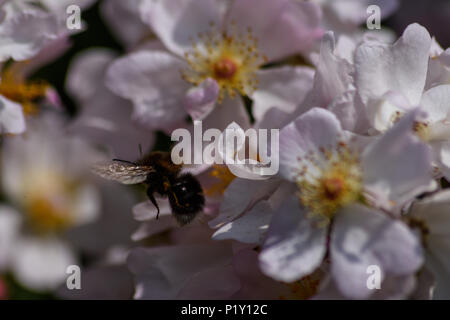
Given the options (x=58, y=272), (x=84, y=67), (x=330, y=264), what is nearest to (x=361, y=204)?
(x=330, y=264)

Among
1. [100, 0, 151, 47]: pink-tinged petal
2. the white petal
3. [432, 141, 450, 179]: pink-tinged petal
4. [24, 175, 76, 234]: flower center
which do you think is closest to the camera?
[432, 141, 450, 179]: pink-tinged petal

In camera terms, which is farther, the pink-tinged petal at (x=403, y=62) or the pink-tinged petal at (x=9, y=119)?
the pink-tinged petal at (x=9, y=119)

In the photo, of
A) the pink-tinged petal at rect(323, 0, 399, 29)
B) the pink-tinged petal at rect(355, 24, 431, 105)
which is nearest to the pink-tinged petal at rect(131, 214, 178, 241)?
the pink-tinged petal at rect(355, 24, 431, 105)

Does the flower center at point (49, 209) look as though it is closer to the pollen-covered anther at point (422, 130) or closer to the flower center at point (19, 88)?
the flower center at point (19, 88)

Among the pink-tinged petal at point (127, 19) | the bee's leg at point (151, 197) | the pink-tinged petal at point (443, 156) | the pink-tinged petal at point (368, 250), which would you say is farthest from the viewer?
the pink-tinged petal at point (127, 19)

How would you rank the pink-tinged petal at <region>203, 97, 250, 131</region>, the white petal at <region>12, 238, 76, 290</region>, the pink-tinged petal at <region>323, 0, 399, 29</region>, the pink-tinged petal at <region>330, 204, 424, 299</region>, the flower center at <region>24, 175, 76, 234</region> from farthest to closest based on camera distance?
1. the flower center at <region>24, 175, 76, 234</region>
2. the white petal at <region>12, 238, 76, 290</region>
3. the pink-tinged petal at <region>323, 0, 399, 29</region>
4. the pink-tinged petal at <region>203, 97, 250, 131</region>
5. the pink-tinged petal at <region>330, 204, 424, 299</region>

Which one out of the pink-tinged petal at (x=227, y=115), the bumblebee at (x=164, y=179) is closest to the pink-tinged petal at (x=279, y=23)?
the pink-tinged petal at (x=227, y=115)

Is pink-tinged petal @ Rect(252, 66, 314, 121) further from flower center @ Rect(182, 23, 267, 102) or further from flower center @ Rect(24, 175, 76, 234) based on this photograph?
flower center @ Rect(24, 175, 76, 234)
